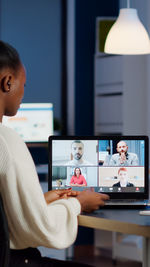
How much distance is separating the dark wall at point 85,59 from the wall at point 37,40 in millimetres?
240

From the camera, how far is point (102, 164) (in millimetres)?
2439

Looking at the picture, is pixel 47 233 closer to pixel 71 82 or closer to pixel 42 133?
pixel 42 133

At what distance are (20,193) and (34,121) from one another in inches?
125

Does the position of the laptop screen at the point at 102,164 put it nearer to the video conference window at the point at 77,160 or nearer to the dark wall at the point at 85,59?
the video conference window at the point at 77,160

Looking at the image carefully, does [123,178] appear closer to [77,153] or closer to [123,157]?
[123,157]

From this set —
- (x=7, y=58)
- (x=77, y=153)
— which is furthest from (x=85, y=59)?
(x=7, y=58)

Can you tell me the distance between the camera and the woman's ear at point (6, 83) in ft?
5.63

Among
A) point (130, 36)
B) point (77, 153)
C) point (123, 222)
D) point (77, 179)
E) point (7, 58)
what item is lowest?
point (123, 222)

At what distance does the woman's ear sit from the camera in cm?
172

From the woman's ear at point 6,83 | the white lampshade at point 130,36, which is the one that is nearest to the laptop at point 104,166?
the woman's ear at point 6,83

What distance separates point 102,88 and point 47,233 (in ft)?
12.6

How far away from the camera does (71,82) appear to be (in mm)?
5707

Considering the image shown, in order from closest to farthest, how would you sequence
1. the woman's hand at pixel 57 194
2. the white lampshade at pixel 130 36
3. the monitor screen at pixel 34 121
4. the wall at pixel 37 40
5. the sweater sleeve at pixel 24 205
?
1. the sweater sleeve at pixel 24 205
2. the woman's hand at pixel 57 194
3. the white lampshade at pixel 130 36
4. the monitor screen at pixel 34 121
5. the wall at pixel 37 40

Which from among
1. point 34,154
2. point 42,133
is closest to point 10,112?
point 42,133
